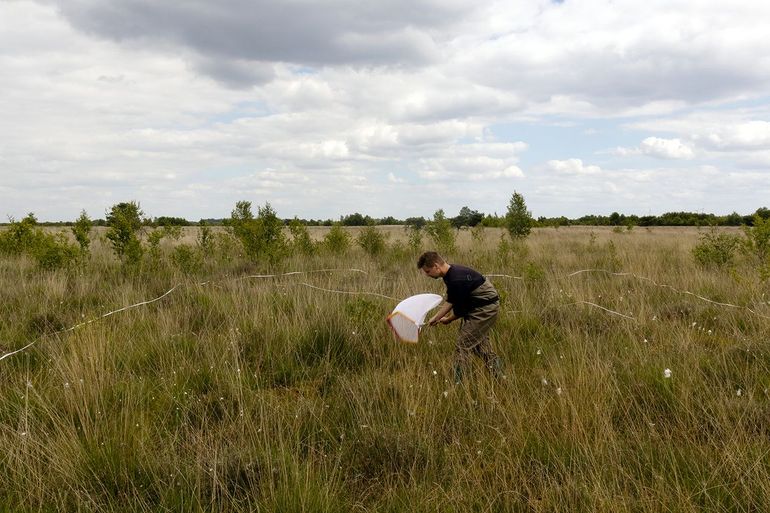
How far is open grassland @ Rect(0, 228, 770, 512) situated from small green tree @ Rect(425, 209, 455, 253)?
26.1 feet

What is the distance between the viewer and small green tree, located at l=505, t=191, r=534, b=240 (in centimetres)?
1844

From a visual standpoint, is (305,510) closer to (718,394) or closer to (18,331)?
(718,394)

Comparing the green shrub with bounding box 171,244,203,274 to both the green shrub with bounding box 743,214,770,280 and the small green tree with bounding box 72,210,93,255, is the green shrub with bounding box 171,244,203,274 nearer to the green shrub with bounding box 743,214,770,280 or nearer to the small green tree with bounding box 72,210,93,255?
the small green tree with bounding box 72,210,93,255

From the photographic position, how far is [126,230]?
10680 mm

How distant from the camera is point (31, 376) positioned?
15.1ft

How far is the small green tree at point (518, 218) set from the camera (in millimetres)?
18438

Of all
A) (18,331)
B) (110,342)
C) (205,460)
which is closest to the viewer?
(205,460)

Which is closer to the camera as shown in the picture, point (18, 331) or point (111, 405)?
point (111, 405)

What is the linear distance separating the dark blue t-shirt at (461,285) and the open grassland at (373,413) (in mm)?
595

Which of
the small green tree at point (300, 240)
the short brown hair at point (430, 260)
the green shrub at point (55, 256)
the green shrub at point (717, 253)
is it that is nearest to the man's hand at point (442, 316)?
the short brown hair at point (430, 260)

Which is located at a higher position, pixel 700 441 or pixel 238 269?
pixel 238 269

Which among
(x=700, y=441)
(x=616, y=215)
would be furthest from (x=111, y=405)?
(x=616, y=215)

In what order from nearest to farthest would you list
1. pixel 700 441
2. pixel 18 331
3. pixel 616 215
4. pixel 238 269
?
pixel 700 441 → pixel 18 331 → pixel 238 269 → pixel 616 215

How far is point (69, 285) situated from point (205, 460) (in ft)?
24.2
